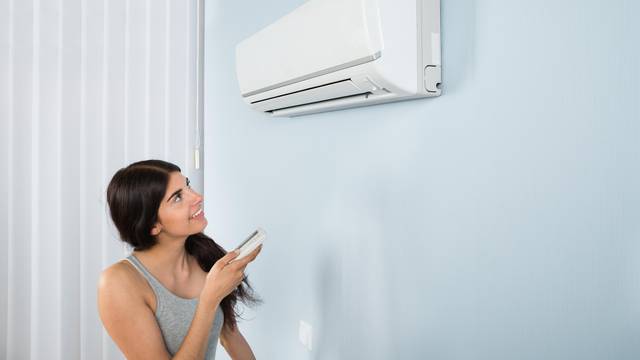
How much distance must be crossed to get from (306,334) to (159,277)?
17.6 inches

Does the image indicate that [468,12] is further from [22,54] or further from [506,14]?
[22,54]

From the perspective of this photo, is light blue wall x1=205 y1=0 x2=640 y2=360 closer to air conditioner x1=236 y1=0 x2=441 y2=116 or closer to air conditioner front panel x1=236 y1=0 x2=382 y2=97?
air conditioner x1=236 y1=0 x2=441 y2=116

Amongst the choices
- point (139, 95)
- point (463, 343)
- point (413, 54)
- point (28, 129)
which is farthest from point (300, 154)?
point (28, 129)

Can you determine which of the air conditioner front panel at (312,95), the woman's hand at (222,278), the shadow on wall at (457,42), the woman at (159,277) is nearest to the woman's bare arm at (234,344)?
the woman at (159,277)

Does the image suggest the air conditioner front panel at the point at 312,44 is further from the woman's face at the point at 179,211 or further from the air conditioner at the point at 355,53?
the woman's face at the point at 179,211

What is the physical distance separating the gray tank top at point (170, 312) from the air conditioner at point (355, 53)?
22.8 inches

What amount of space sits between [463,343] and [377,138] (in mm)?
466

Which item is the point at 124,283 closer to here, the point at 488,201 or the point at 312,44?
the point at 312,44

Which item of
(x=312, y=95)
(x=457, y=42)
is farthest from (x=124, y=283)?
(x=457, y=42)

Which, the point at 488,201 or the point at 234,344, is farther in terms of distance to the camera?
the point at 234,344

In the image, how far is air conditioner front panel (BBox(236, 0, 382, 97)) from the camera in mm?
832

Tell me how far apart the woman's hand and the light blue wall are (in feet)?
0.85

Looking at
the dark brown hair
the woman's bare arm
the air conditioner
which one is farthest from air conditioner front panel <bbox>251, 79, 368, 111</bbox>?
the woman's bare arm

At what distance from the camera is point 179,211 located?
115 centimetres
